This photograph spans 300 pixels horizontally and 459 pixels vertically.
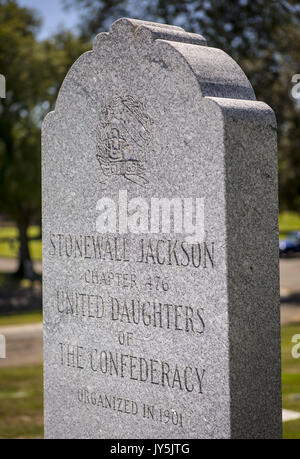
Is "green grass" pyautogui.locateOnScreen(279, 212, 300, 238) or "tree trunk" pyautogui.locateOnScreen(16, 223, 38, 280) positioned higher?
"green grass" pyautogui.locateOnScreen(279, 212, 300, 238)

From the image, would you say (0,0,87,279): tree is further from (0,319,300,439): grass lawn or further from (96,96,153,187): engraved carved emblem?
(96,96,153,187): engraved carved emblem

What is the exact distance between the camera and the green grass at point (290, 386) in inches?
241

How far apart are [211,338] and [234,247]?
0.57 m

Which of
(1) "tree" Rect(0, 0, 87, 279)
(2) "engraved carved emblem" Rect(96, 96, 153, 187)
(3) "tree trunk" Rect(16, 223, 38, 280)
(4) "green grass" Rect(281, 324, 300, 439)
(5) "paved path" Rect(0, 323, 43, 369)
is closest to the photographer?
(2) "engraved carved emblem" Rect(96, 96, 153, 187)

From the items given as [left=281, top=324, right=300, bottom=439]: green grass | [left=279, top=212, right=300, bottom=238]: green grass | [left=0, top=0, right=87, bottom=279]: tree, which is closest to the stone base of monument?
[left=281, top=324, right=300, bottom=439]: green grass

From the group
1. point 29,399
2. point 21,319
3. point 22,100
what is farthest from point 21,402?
point 22,100

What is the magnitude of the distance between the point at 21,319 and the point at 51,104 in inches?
433

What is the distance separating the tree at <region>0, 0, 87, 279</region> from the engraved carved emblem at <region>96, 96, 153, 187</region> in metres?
22.6

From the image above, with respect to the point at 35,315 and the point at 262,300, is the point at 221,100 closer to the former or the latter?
the point at 262,300

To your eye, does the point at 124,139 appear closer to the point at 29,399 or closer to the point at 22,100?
the point at 29,399

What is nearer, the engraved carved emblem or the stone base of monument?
the stone base of monument

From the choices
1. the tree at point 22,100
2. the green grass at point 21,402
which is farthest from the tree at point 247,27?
the green grass at point 21,402

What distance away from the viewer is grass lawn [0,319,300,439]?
22.7ft

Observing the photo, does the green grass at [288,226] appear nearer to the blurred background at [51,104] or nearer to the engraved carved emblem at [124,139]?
the blurred background at [51,104]
